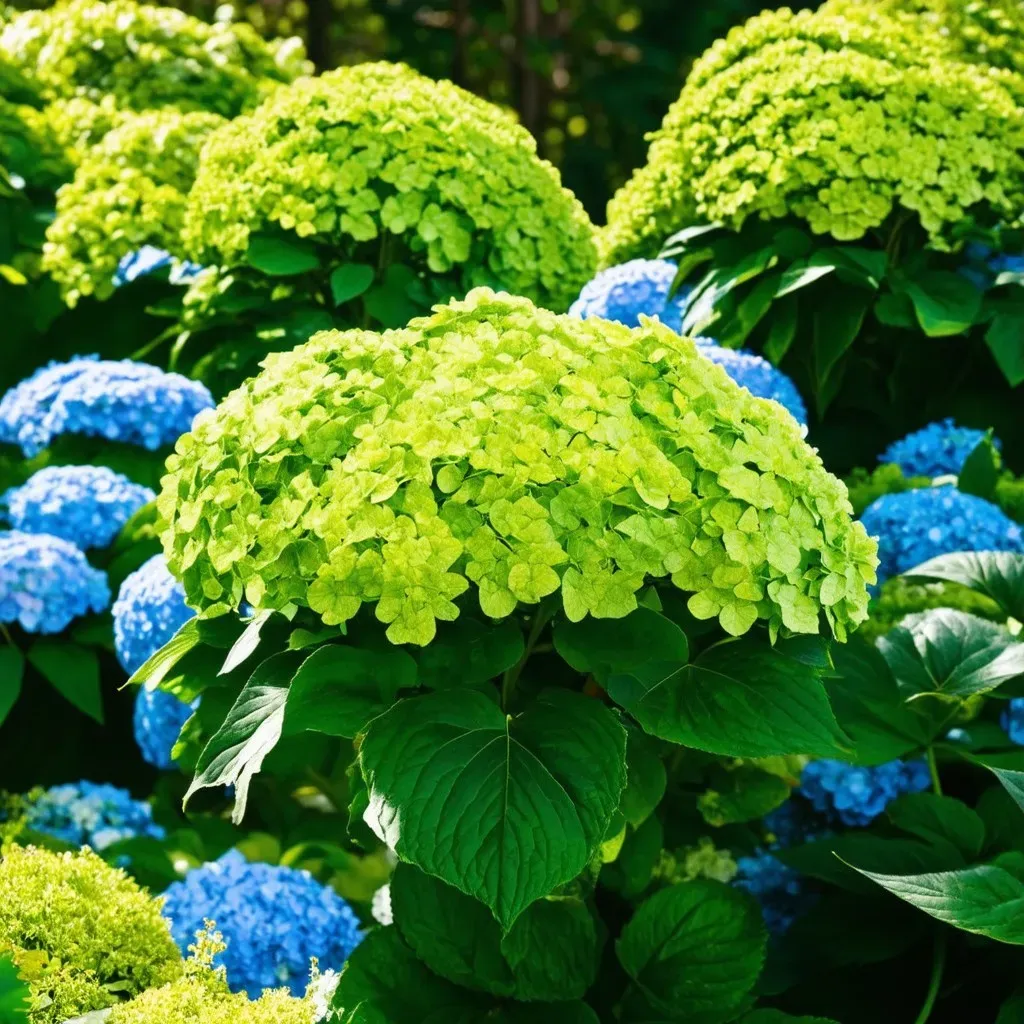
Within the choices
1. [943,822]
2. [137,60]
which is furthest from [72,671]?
[137,60]

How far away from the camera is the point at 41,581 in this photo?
283 cm

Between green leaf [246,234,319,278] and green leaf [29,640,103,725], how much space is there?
1041mm

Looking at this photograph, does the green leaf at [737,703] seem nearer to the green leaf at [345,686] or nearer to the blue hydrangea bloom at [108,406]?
the green leaf at [345,686]

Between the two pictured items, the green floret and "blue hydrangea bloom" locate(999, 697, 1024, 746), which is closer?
the green floret

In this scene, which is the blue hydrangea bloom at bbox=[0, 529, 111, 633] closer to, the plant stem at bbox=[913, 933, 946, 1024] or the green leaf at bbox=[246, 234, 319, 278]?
the green leaf at bbox=[246, 234, 319, 278]

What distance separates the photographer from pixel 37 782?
124 inches

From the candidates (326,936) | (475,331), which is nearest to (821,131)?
(475,331)

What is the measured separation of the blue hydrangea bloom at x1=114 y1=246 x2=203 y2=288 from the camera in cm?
383

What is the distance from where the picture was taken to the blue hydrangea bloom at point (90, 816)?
2.76 meters

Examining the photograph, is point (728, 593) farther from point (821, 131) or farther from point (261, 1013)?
point (821, 131)

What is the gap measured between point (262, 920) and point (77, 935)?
537 millimetres

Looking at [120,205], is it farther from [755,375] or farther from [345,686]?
[345,686]

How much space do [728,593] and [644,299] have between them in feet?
5.77

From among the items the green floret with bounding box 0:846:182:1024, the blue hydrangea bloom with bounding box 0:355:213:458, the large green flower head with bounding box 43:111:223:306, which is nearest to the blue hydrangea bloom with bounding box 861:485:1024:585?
the blue hydrangea bloom with bounding box 0:355:213:458
